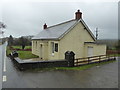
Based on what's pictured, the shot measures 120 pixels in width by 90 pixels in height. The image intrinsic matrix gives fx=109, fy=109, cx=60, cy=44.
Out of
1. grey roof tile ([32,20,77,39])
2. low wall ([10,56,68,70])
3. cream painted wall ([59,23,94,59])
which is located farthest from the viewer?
grey roof tile ([32,20,77,39])

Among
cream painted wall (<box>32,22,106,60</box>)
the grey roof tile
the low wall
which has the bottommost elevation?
the low wall

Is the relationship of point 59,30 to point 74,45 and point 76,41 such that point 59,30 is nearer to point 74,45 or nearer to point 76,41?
point 76,41

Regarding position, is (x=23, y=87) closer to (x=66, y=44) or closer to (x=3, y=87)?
(x=3, y=87)

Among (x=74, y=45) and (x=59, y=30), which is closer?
(x=74, y=45)

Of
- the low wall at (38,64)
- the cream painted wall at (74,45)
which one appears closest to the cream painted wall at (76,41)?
the cream painted wall at (74,45)

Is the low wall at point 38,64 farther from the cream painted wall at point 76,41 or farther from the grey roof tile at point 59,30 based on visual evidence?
the grey roof tile at point 59,30

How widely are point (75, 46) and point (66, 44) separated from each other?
1550mm

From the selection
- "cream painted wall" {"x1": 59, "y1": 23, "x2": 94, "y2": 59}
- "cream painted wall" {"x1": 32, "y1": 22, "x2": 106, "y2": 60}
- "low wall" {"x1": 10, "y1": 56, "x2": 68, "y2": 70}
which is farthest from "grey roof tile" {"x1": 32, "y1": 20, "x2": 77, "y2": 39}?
"low wall" {"x1": 10, "y1": 56, "x2": 68, "y2": 70}

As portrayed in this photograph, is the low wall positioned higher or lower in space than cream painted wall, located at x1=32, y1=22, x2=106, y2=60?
lower

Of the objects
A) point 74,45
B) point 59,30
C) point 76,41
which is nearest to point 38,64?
point 74,45

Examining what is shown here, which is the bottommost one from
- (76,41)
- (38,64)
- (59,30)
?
(38,64)

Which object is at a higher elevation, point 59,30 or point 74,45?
point 59,30

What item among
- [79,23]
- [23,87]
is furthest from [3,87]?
[79,23]

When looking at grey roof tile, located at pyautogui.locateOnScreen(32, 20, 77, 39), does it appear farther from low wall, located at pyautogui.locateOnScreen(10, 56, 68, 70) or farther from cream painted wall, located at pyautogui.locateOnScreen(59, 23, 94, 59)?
low wall, located at pyautogui.locateOnScreen(10, 56, 68, 70)
